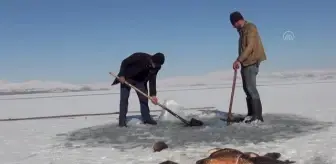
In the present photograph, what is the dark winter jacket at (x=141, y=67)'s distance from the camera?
6.91m

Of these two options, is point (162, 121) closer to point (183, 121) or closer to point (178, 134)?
point (183, 121)

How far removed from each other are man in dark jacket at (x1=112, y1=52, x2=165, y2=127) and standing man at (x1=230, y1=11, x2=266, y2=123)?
4.59 ft

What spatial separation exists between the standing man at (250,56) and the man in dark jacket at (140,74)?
140 centimetres

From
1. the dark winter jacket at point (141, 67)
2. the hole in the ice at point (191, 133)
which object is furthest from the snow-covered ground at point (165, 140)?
the dark winter jacket at point (141, 67)

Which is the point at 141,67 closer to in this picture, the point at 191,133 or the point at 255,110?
the point at 191,133

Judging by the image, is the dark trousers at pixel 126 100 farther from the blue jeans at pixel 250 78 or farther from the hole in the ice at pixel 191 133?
the blue jeans at pixel 250 78

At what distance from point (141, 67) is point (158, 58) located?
0.45 meters

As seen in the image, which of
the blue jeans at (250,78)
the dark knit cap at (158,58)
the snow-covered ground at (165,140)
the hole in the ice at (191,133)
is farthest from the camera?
the blue jeans at (250,78)

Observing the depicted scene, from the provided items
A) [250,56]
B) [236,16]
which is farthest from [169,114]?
[236,16]

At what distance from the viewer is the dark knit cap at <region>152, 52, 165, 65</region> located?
22.4 feet

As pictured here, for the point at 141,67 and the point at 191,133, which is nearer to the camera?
the point at 191,133

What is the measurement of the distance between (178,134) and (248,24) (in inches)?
95.5

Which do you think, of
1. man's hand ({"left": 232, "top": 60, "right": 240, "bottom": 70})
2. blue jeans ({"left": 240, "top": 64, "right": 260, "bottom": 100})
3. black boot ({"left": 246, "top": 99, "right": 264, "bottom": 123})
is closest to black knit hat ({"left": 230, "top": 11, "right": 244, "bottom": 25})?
man's hand ({"left": 232, "top": 60, "right": 240, "bottom": 70})

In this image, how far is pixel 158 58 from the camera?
684 centimetres
